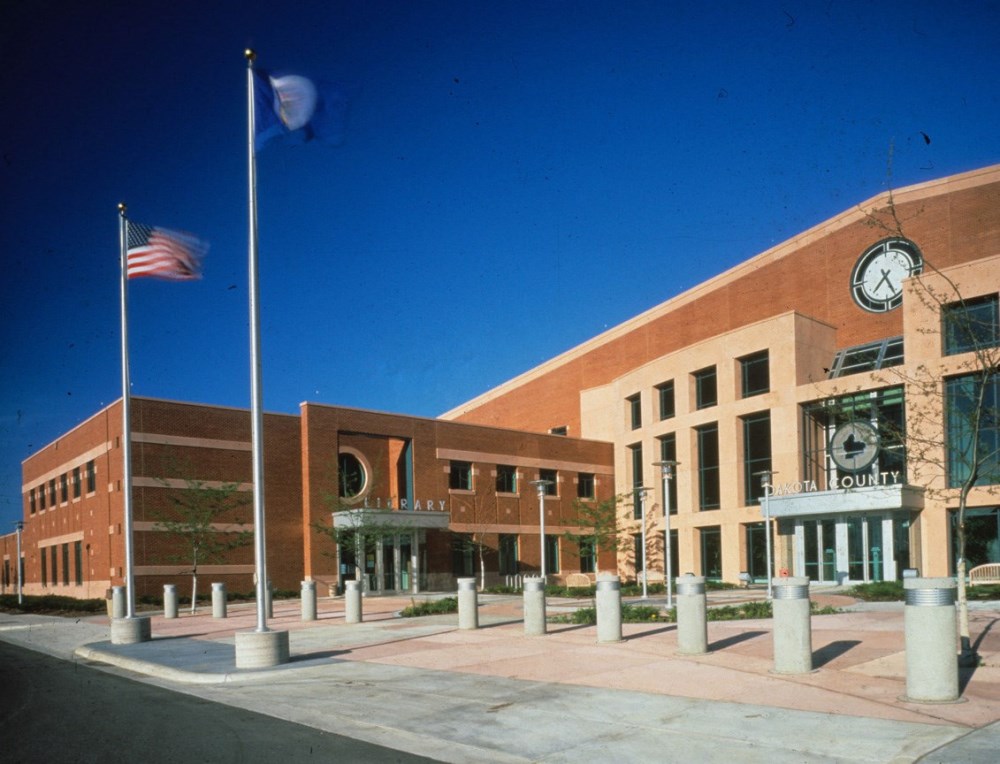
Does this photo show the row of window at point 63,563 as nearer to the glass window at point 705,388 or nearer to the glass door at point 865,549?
the glass window at point 705,388

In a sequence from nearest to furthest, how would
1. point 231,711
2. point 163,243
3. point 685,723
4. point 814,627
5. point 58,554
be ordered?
point 685,723 < point 231,711 < point 814,627 < point 163,243 < point 58,554

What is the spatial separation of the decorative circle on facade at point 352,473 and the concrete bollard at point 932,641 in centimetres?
3444

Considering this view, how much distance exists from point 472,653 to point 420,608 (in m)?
10.8

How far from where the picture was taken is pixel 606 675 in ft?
40.6

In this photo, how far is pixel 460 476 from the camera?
4762 cm

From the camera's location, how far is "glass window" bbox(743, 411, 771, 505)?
41906 mm

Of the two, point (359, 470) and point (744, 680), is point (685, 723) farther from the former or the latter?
point (359, 470)

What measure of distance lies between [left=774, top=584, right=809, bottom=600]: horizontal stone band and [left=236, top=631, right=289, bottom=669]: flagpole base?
7.94 metres

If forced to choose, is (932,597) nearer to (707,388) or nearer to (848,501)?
(848,501)

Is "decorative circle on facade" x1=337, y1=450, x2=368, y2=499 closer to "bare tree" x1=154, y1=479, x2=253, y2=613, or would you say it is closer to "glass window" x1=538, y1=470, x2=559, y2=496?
"bare tree" x1=154, y1=479, x2=253, y2=613

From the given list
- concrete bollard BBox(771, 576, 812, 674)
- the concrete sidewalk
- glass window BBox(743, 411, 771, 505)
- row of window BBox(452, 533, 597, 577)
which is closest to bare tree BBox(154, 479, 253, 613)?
row of window BBox(452, 533, 597, 577)

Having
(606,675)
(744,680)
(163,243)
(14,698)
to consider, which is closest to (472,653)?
(606,675)

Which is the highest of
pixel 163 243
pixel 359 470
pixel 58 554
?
pixel 163 243

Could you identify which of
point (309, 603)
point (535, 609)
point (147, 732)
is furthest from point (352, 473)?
point (147, 732)
